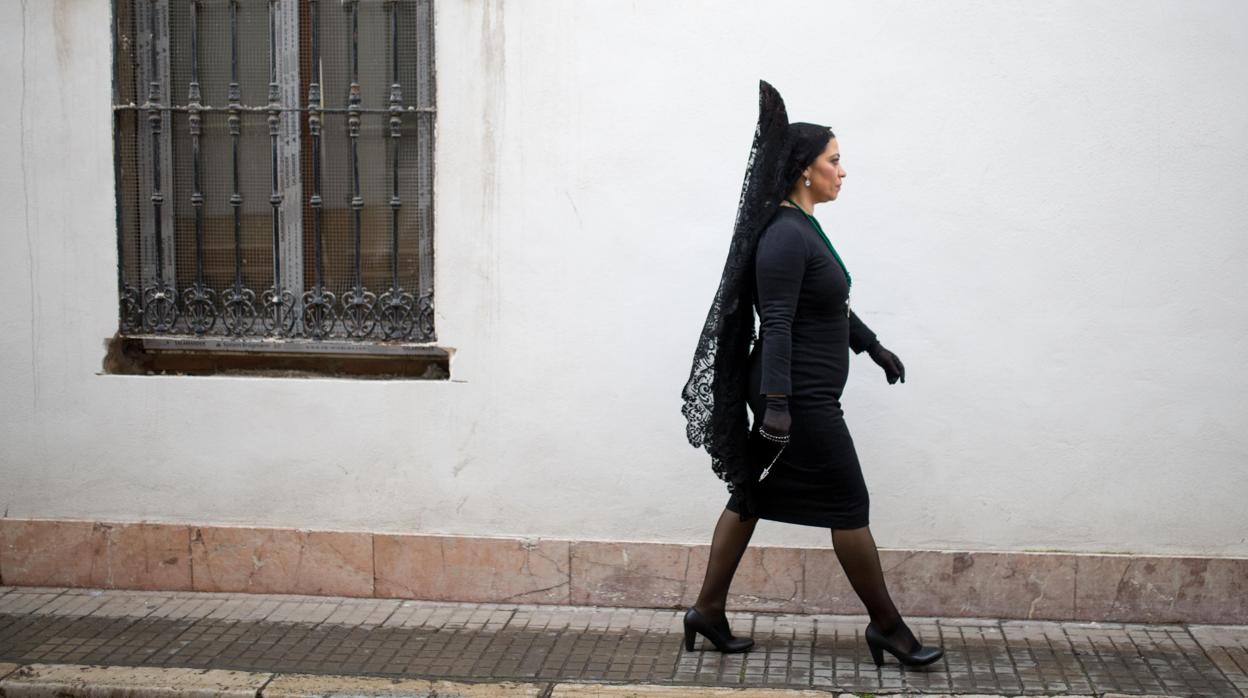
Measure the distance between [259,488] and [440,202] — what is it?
148cm

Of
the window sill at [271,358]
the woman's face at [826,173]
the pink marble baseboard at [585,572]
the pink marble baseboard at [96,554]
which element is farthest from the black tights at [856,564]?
the pink marble baseboard at [96,554]

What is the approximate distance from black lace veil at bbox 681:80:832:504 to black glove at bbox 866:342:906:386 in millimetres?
581

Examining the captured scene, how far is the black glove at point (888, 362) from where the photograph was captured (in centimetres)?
503

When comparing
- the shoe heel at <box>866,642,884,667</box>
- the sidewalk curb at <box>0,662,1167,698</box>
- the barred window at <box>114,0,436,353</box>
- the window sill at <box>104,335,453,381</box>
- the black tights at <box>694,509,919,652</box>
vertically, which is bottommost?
the sidewalk curb at <box>0,662,1167,698</box>

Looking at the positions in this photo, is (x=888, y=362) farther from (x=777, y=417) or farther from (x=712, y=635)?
(x=712, y=635)

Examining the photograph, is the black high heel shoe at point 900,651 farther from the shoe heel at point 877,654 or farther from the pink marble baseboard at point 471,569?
the pink marble baseboard at point 471,569

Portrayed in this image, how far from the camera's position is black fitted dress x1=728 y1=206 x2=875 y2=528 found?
15.5 feet

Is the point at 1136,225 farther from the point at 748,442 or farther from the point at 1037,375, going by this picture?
the point at 748,442

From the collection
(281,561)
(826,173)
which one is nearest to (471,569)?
(281,561)

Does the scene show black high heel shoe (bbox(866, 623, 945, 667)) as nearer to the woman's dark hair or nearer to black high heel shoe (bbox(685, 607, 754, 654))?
black high heel shoe (bbox(685, 607, 754, 654))

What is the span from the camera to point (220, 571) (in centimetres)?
592

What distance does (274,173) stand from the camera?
6008mm

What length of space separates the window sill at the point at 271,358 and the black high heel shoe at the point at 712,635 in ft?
5.31

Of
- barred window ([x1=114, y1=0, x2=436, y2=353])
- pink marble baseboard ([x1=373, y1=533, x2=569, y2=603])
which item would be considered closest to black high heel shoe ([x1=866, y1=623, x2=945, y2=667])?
pink marble baseboard ([x1=373, y1=533, x2=569, y2=603])
